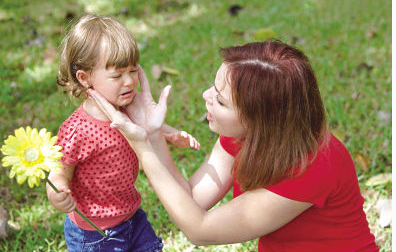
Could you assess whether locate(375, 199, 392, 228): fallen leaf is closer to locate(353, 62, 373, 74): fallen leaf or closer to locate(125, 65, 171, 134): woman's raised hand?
locate(125, 65, 171, 134): woman's raised hand

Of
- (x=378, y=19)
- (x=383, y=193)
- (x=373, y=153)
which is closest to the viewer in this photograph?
(x=383, y=193)

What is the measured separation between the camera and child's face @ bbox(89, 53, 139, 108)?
1677 millimetres

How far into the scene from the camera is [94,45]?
1.66 m

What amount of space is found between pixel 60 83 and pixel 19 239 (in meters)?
Answer: 0.92

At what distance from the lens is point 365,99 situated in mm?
3293

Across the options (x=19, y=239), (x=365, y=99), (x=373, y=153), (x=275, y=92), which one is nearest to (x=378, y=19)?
(x=365, y=99)

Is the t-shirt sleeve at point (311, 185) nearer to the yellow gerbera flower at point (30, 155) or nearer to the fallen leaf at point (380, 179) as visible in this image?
the yellow gerbera flower at point (30, 155)

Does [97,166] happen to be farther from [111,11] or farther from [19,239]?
[111,11]

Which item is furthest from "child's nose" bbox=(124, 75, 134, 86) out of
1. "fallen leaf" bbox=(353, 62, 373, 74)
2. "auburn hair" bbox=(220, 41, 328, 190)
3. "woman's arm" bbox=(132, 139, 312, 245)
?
→ "fallen leaf" bbox=(353, 62, 373, 74)

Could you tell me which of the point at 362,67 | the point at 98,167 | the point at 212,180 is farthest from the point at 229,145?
the point at 362,67

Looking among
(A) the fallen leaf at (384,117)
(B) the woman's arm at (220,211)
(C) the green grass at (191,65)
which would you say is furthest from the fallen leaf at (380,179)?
(B) the woman's arm at (220,211)

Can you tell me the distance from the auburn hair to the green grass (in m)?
0.56

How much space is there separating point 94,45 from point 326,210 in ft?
3.20

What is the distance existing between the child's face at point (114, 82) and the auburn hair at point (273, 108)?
0.34 meters
